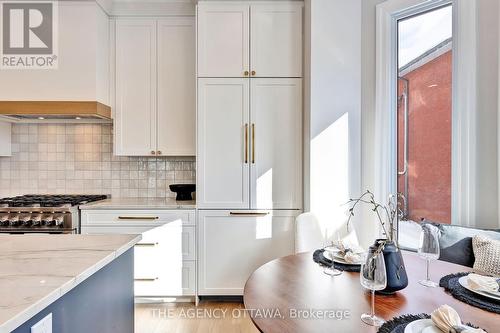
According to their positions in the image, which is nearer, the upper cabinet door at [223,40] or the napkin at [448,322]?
the napkin at [448,322]

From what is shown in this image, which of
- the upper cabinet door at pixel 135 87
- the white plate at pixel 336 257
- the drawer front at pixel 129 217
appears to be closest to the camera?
the white plate at pixel 336 257

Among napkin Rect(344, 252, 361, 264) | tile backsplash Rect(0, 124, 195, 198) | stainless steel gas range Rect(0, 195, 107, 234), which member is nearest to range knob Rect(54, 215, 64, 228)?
stainless steel gas range Rect(0, 195, 107, 234)

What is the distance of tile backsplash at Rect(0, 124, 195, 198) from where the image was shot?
312 cm

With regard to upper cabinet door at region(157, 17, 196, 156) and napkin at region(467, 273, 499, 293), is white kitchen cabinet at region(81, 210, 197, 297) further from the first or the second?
napkin at region(467, 273, 499, 293)

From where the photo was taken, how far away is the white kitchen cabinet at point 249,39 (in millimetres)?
2615

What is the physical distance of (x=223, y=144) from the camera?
104 inches

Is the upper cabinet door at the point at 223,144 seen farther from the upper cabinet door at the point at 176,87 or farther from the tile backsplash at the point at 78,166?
the tile backsplash at the point at 78,166

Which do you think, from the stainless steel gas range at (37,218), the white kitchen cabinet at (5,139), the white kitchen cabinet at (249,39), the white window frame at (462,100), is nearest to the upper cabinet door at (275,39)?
the white kitchen cabinet at (249,39)

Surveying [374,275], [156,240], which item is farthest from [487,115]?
[156,240]

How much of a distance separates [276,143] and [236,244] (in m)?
0.94

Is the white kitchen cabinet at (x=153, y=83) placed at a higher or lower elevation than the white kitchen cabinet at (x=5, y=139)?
higher

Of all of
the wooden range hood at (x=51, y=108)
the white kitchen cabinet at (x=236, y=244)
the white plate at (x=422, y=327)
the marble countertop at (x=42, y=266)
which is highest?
the wooden range hood at (x=51, y=108)

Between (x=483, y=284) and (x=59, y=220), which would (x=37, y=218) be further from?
(x=483, y=284)

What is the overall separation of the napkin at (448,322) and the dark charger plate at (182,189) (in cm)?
235
